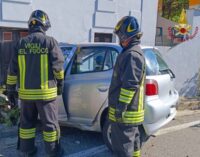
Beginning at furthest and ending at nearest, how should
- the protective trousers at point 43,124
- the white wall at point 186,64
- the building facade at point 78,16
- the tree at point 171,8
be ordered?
the tree at point 171,8, the white wall at point 186,64, the building facade at point 78,16, the protective trousers at point 43,124

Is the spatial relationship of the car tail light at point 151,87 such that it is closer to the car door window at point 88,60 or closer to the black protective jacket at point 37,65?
the car door window at point 88,60

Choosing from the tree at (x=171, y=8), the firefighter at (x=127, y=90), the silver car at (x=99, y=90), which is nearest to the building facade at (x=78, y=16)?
the silver car at (x=99, y=90)

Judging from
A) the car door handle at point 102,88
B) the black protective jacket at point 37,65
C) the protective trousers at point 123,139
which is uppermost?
the black protective jacket at point 37,65

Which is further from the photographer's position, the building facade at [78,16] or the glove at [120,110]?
the building facade at [78,16]

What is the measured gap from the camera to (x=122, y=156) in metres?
3.31

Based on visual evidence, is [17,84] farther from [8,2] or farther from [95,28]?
[95,28]

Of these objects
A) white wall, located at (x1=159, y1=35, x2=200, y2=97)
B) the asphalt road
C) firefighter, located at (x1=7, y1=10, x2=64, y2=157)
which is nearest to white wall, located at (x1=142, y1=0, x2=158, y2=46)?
white wall, located at (x1=159, y1=35, x2=200, y2=97)

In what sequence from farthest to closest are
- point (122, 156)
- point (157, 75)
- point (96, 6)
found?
1. point (96, 6)
2. point (157, 75)
3. point (122, 156)

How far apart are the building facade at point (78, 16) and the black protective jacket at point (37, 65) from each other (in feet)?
14.2

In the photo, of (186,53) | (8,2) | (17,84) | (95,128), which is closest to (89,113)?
(95,128)

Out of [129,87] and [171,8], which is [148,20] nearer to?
[129,87]

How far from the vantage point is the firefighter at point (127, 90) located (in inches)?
122

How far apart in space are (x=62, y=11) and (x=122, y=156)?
6.36 metres

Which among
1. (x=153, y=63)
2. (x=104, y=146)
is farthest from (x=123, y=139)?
(x=153, y=63)
